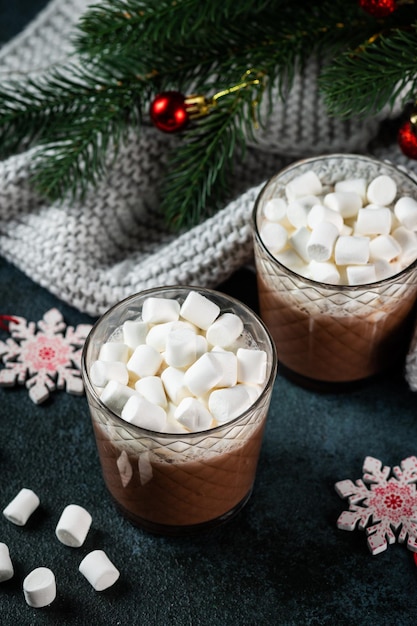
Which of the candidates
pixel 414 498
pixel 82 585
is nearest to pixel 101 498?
pixel 82 585

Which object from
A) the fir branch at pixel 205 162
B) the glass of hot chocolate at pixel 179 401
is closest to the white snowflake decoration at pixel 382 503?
the glass of hot chocolate at pixel 179 401

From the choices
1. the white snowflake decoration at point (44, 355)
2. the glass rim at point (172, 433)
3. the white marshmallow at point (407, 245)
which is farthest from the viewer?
the white snowflake decoration at point (44, 355)

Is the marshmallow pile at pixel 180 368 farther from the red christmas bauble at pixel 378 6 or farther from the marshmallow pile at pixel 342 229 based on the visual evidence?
the red christmas bauble at pixel 378 6

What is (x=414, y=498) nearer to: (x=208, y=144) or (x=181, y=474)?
(x=181, y=474)

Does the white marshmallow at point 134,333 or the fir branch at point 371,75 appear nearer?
the white marshmallow at point 134,333

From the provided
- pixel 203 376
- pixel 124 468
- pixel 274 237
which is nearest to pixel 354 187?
pixel 274 237

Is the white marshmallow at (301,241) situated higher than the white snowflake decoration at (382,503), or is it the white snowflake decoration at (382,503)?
the white marshmallow at (301,241)

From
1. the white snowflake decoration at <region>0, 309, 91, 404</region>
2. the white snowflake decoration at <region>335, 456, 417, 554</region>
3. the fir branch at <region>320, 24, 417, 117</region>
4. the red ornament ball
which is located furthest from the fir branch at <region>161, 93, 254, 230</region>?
the white snowflake decoration at <region>335, 456, 417, 554</region>
